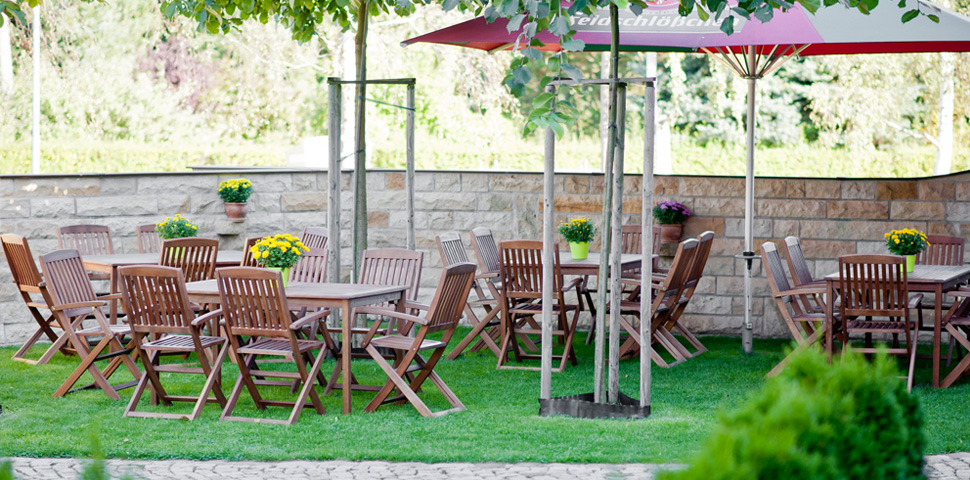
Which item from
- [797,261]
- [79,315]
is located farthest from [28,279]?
[797,261]

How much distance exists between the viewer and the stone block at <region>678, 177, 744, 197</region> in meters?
9.01

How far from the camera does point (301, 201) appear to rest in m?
9.48

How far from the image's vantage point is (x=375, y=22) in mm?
18062

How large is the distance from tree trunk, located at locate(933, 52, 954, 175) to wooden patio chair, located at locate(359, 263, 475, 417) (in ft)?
41.3

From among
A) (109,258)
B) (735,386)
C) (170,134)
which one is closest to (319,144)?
(170,134)

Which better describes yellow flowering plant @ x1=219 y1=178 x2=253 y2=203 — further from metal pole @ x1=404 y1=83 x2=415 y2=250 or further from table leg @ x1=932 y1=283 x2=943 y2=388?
table leg @ x1=932 y1=283 x2=943 y2=388

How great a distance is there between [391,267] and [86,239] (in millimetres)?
2961

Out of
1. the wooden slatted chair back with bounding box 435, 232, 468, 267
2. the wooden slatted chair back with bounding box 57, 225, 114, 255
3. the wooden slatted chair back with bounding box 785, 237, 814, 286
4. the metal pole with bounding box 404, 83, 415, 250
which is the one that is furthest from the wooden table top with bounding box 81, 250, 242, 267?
the wooden slatted chair back with bounding box 785, 237, 814, 286

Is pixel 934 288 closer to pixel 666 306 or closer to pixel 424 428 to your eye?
pixel 666 306

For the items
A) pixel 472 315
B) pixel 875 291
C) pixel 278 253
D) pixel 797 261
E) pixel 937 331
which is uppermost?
pixel 278 253

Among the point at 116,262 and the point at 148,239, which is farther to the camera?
the point at 148,239

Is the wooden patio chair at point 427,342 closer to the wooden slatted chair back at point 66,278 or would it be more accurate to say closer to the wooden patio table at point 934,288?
the wooden slatted chair back at point 66,278

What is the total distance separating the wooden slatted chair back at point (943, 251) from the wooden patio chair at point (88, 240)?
650cm

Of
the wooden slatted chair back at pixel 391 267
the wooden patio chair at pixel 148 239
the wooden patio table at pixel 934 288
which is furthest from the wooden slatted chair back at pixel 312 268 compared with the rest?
the wooden patio table at pixel 934 288
